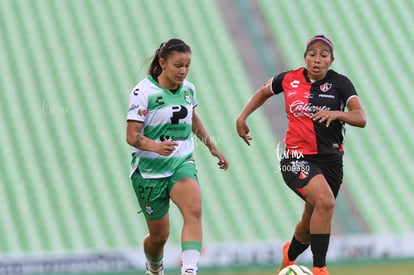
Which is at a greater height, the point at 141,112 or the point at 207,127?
the point at 141,112

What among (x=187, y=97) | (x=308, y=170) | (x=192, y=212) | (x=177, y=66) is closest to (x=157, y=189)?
(x=192, y=212)

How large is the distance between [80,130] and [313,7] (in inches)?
243

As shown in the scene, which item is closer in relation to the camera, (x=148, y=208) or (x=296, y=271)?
(x=296, y=271)

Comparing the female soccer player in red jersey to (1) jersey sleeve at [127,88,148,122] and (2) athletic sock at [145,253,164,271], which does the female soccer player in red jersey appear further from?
(2) athletic sock at [145,253,164,271]

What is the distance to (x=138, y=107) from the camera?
25.9 feet

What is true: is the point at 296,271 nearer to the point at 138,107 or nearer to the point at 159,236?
the point at 159,236

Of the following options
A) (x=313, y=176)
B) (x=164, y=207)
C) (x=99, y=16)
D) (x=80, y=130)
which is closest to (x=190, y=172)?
(x=164, y=207)

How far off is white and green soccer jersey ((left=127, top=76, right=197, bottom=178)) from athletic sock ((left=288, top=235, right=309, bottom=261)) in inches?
55.7

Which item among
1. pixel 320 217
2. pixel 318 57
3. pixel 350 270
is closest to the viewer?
pixel 320 217

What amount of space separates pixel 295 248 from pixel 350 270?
4653 millimetres

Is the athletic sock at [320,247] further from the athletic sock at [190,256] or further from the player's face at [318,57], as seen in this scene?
the player's face at [318,57]

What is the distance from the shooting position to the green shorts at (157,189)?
26.5 ft

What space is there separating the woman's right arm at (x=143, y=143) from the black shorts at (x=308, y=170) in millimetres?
1149

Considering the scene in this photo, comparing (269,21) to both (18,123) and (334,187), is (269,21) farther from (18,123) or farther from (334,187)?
(334,187)
